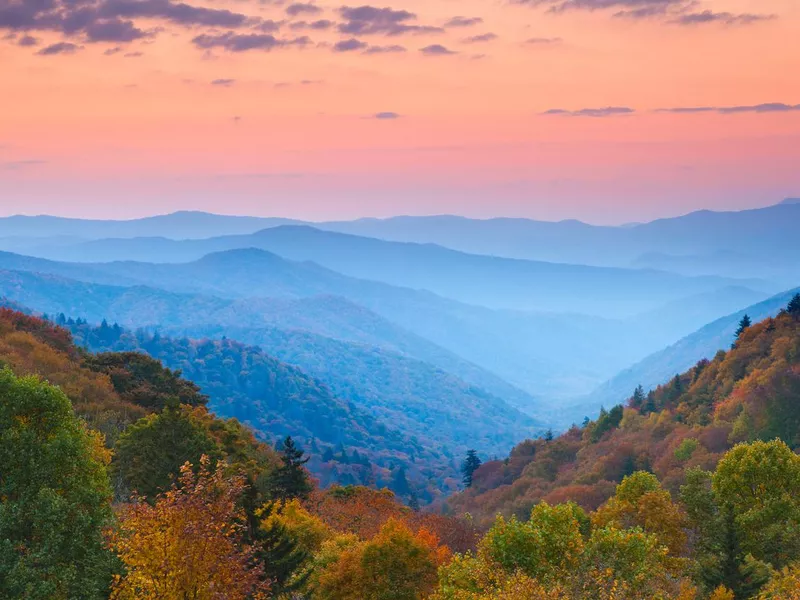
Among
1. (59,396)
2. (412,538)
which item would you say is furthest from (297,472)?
(59,396)

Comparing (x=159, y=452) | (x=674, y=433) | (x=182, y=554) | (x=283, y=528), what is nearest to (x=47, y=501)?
(x=182, y=554)

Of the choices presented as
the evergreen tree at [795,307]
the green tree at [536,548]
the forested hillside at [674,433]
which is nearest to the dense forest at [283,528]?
the green tree at [536,548]

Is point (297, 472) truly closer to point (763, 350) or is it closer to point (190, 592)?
point (190, 592)

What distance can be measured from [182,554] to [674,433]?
10408 centimetres

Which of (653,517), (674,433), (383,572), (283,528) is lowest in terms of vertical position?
(674,433)

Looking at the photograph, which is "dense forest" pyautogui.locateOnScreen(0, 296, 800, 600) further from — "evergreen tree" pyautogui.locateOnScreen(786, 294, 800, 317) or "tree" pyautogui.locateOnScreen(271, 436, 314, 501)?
"evergreen tree" pyautogui.locateOnScreen(786, 294, 800, 317)

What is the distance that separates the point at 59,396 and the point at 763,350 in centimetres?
11411

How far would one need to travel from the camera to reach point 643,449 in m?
112

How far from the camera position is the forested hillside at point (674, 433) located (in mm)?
Answer: 93062

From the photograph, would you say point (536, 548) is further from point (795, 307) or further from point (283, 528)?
point (795, 307)

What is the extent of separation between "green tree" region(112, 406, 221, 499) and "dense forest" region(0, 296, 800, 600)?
125 mm

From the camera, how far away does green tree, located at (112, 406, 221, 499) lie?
40841 mm

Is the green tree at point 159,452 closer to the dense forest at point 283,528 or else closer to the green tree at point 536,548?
the dense forest at point 283,528

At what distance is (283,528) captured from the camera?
34625 millimetres
